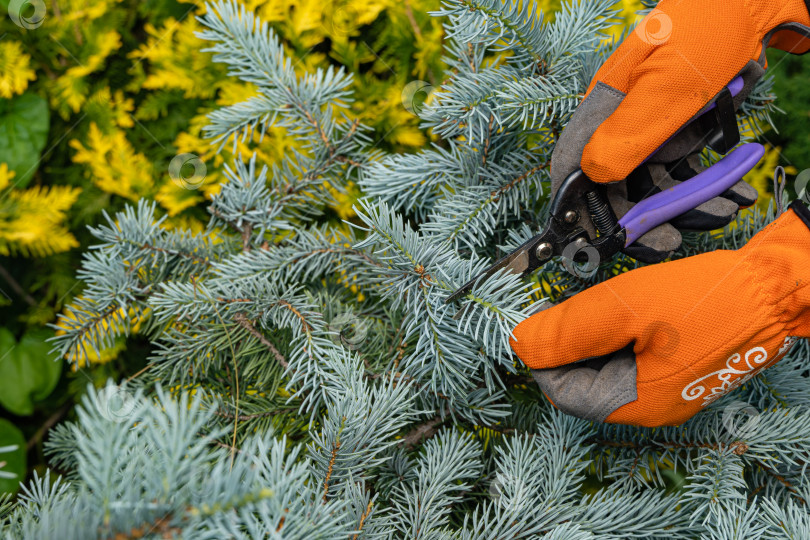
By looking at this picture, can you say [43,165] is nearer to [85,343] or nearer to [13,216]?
[13,216]

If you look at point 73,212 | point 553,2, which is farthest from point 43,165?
point 553,2

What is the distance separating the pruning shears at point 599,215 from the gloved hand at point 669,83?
0.01 metres

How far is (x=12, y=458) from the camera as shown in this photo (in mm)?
747

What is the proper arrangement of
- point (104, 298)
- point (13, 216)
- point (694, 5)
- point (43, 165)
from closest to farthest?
point (694, 5) < point (104, 298) < point (13, 216) < point (43, 165)

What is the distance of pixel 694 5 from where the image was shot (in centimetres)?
42

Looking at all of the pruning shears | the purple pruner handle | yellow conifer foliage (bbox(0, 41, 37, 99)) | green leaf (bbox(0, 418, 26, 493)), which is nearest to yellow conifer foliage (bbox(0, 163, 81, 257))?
yellow conifer foliage (bbox(0, 41, 37, 99))

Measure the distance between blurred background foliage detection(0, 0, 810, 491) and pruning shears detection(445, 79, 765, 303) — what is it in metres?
0.31

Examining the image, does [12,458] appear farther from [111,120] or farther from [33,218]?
[111,120]

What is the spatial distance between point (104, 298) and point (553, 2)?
2.24ft

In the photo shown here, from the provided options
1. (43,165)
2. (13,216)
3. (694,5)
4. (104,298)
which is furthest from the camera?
(43,165)

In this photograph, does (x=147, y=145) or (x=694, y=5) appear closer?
(x=694, y=5)

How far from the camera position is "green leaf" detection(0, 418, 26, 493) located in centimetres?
74

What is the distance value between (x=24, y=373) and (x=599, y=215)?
0.82m

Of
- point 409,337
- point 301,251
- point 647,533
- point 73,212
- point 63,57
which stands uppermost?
point 63,57
